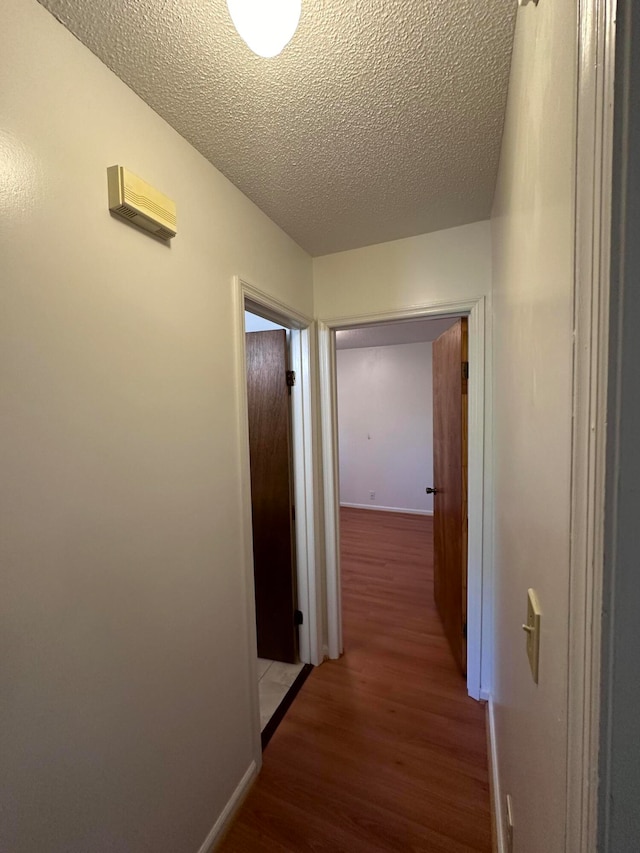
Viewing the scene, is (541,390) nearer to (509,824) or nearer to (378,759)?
(509,824)

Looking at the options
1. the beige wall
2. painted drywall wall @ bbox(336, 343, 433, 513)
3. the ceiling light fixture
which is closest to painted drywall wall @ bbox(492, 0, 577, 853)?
the ceiling light fixture

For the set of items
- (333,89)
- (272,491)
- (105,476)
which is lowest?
(272,491)

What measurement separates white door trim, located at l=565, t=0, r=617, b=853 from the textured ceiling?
750 millimetres

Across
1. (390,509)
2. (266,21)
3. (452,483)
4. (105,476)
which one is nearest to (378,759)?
(452,483)

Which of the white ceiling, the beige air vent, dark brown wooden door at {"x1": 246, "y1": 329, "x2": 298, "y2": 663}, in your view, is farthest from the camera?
the white ceiling

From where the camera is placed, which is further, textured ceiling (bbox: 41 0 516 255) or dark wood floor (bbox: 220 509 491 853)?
dark wood floor (bbox: 220 509 491 853)

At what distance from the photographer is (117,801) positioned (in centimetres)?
93

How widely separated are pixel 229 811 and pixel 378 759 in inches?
25.6

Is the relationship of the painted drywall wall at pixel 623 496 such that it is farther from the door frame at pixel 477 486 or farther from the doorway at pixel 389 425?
the doorway at pixel 389 425

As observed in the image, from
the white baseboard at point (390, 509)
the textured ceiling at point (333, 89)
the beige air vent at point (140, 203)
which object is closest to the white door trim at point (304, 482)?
the textured ceiling at point (333, 89)

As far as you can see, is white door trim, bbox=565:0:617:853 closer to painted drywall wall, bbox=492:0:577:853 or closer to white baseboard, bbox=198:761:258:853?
painted drywall wall, bbox=492:0:577:853

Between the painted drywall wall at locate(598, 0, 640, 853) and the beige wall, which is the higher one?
the beige wall

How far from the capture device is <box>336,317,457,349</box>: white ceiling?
4.25m

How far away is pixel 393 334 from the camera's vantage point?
4.57 metres
